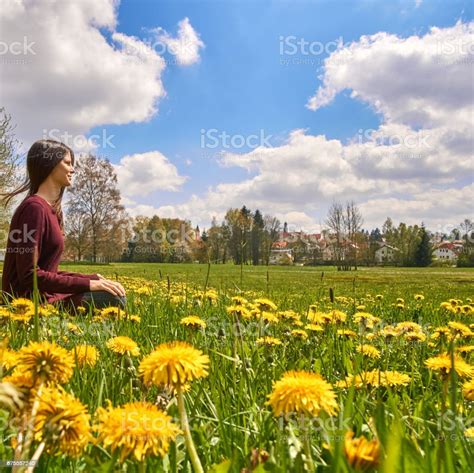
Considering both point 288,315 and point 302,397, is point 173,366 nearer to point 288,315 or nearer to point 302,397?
point 302,397

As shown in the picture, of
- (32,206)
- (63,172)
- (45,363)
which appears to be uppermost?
(63,172)

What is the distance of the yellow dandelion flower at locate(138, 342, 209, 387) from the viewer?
35.5 inches

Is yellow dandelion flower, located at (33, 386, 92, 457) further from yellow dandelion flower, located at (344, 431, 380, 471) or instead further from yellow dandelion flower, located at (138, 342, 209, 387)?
yellow dandelion flower, located at (344, 431, 380, 471)

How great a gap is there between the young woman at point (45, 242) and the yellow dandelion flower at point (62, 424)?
2.71m

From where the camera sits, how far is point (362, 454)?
710 millimetres

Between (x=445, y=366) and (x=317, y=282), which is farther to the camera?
(x=317, y=282)

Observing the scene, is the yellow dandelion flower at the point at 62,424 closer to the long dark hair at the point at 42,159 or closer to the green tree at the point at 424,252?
the long dark hair at the point at 42,159

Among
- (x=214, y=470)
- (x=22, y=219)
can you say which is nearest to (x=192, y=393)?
(x=214, y=470)

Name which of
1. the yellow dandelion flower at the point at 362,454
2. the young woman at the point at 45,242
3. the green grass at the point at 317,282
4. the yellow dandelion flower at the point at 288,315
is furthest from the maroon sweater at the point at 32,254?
the yellow dandelion flower at the point at 362,454

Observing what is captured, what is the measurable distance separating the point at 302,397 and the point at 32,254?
3398 mm

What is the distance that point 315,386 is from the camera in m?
0.91

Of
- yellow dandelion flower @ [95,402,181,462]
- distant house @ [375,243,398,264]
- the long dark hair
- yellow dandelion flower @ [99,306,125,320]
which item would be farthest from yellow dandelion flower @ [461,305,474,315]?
distant house @ [375,243,398,264]

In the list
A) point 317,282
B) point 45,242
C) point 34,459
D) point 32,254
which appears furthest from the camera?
point 317,282

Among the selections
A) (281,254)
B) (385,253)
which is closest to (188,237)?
(281,254)
